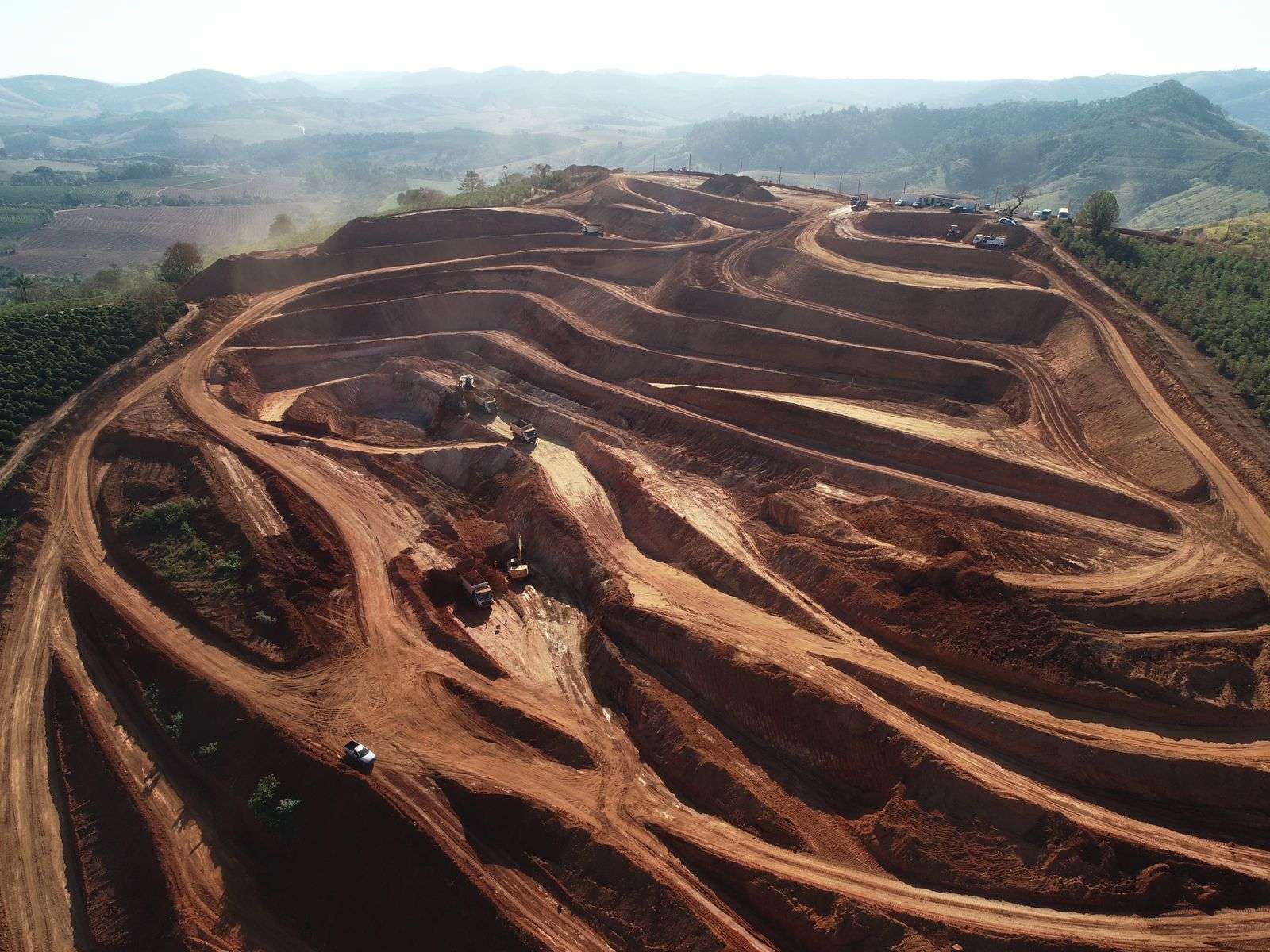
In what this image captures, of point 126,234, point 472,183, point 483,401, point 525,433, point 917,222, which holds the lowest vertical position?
point 525,433

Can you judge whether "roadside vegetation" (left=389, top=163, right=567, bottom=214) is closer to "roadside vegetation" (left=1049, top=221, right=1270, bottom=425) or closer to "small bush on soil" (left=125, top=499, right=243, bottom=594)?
"small bush on soil" (left=125, top=499, right=243, bottom=594)

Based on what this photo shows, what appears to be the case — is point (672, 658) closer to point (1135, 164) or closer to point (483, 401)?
point (483, 401)

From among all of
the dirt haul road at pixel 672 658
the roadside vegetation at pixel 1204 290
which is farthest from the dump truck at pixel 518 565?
the roadside vegetation at pixel 1204 290

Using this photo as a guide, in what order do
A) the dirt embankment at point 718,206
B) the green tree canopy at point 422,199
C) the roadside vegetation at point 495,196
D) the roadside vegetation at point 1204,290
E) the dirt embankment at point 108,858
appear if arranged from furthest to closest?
1. the green tree canopy at point 422,199
2. the roadside vegetation at point 495,196
3. the dirt embankment at point 718,206
4. the roadside vegetation at point 1204,290
5. the dirt embankment at point 108,858

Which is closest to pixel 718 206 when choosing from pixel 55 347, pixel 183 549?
pixel 55 347

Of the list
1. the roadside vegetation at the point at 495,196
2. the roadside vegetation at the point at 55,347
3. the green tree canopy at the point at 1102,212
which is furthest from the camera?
the roadside vegetation at the point at 495,196

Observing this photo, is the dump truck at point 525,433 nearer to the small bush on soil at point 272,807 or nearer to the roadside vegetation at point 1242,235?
the small bush on soil at point 272,807

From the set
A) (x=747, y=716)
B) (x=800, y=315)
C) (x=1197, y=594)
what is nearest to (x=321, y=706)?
(x=747, y=716)
